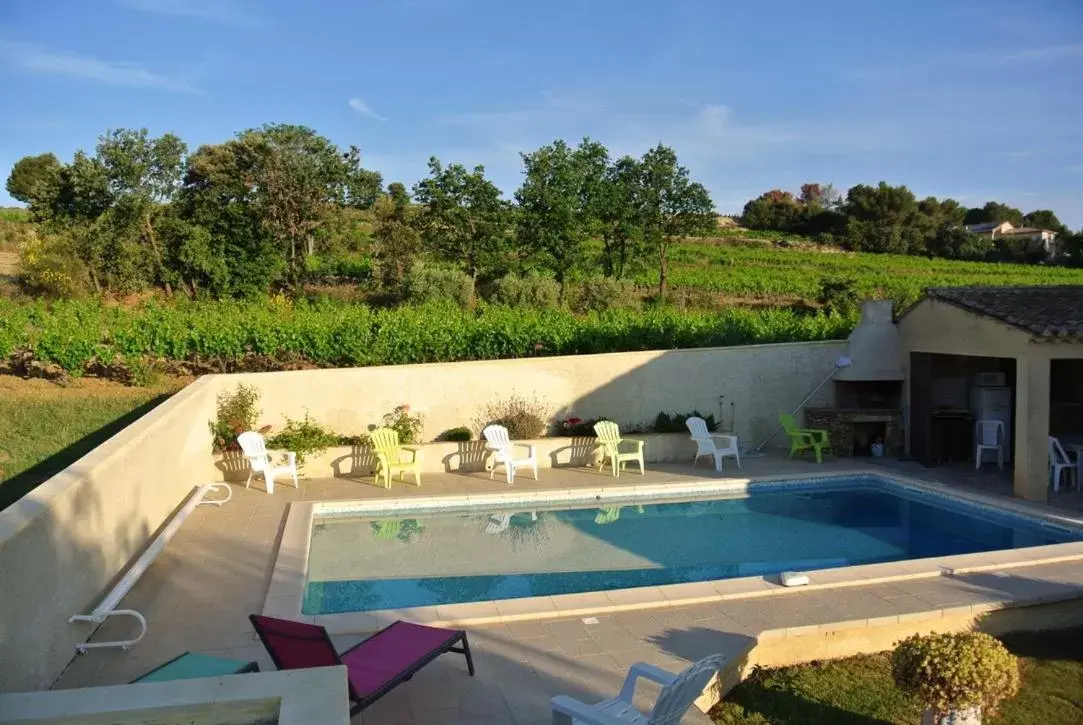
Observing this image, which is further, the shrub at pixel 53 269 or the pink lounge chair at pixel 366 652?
the shrub at pixel 53 269

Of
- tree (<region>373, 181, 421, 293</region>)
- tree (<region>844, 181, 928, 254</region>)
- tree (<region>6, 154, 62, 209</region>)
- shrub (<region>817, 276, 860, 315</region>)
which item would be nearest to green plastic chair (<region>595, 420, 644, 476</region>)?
tree (<region>373, 181, 421, 293</region>)

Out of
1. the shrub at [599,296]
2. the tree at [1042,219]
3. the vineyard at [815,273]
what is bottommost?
the shrub at [599,296]

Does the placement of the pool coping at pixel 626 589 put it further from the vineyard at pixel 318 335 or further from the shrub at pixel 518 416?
the vineyard at pixel 318 335

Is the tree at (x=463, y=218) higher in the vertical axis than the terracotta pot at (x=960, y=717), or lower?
higher

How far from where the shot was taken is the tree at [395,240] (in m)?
25.8

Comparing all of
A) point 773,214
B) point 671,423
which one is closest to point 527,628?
point 671,423

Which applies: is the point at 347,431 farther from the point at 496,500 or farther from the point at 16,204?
the point at 16,204

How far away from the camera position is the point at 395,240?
87.0 ft

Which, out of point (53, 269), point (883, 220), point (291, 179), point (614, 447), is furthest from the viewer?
point (883, 220)

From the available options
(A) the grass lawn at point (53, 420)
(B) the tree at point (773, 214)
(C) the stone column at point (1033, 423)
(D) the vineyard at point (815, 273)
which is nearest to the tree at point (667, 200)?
(D) the vineyard at point (815, 273)

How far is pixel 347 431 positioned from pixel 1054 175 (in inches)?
868

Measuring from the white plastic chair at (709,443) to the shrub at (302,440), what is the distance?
19.3ft

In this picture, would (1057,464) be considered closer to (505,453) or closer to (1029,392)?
(1029,392)

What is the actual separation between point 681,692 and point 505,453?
797cm
